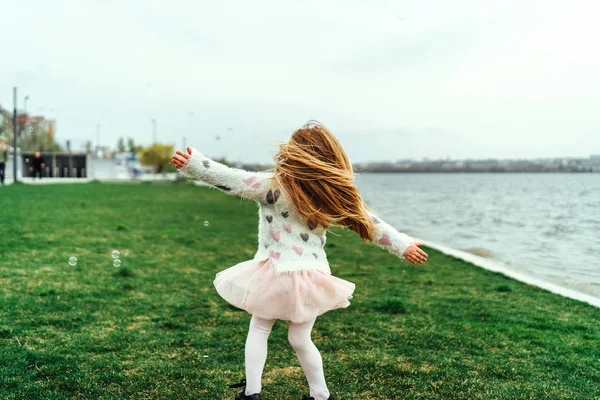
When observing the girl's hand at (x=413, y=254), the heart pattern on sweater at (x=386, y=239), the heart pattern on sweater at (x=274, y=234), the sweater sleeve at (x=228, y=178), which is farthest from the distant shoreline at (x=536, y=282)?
the sweater sleeve at (x=228, y=178)

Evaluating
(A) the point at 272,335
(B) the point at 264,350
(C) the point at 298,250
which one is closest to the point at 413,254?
(C) the point at 298,250

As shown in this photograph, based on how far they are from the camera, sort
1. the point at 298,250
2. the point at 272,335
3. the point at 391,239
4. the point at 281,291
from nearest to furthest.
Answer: the point at 281,291
the point at 298,250
the point at 391,239
the point at 272,335

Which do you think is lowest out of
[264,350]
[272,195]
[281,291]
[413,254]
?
[264,350]

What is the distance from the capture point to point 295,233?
3.35 metres

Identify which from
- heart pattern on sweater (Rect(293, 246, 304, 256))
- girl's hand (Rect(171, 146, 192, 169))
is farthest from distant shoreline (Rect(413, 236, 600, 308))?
girl's hand (Rect(171, 146, 192, 169))

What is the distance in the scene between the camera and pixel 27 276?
23.4ft

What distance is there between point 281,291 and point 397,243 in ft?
2.63

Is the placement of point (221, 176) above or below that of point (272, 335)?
above

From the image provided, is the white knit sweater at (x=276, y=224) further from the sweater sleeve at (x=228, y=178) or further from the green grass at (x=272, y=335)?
the green grass at (x=272, y=335)

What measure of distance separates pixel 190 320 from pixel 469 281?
→ 4.67 metres

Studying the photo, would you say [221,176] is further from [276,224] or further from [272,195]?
[276,224]

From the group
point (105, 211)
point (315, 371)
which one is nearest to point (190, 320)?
point (315, 371)

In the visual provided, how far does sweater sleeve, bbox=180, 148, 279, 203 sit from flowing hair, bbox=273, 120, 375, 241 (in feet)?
0.36

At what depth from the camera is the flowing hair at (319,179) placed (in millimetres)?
3301
